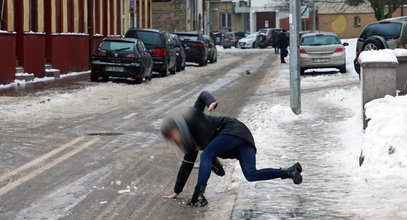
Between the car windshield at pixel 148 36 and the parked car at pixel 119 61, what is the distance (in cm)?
463

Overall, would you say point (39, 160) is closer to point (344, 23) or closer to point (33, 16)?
point (33, 16)

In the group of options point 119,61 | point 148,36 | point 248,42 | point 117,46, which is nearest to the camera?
point 119,61

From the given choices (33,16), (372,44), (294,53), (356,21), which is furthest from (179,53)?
(356,21)

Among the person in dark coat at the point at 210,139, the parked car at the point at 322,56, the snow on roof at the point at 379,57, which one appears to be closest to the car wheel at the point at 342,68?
the parked car at the point at 322,56

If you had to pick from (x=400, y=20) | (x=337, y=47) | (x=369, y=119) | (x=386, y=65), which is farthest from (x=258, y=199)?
(x=337, y=47)

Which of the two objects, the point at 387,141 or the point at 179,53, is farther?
the point at 179,53

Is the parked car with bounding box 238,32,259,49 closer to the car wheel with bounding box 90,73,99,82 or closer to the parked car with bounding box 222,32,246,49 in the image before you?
the parked car with bounding box 222,32,246,49

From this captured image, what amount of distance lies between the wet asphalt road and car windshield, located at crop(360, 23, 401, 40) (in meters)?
6.10

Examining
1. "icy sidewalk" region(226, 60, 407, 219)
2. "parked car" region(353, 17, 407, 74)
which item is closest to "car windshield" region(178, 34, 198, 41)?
"parked car" region(353, 17, 407, 74)

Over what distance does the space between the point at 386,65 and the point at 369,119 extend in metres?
1.66

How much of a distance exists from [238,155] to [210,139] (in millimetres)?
307

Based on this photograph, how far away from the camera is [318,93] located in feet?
65.8

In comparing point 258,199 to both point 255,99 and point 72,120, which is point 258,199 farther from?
point 255,99

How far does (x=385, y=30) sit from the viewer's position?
23.8 meters
